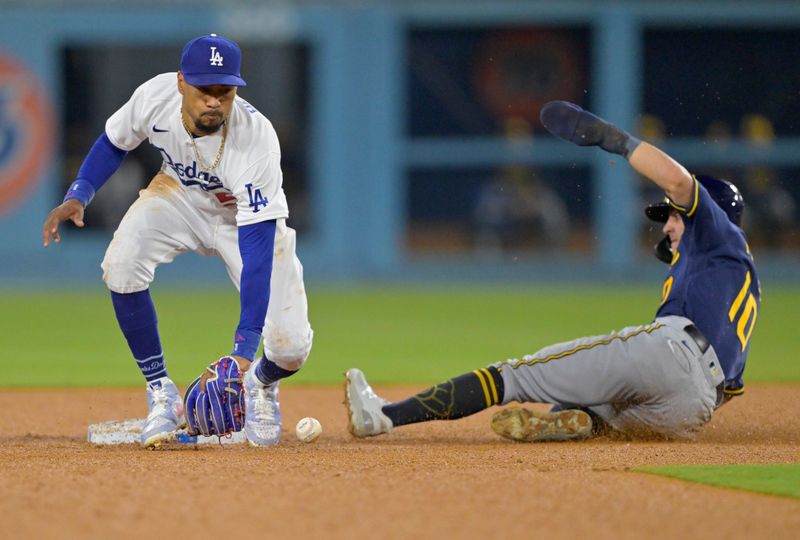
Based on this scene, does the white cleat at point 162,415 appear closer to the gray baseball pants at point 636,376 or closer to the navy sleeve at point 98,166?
the navy sleeve at point 98,166

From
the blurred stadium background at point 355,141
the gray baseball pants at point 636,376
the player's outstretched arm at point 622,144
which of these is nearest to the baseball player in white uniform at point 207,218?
the gray baseball pants at point 636,376

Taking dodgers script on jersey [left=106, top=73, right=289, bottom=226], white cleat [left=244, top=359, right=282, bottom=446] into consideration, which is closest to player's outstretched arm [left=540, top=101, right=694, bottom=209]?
dodgers script on jersey [left=106, top=73, right=289, bottom=226]

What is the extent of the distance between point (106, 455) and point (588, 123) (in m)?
2.32

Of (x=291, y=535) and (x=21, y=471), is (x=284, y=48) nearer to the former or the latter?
(x=21, y=471)

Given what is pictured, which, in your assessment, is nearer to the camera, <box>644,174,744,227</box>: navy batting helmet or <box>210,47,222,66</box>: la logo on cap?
<box>210,47,222,66</box>: la logo on cap

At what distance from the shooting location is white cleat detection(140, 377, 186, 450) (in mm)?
4969

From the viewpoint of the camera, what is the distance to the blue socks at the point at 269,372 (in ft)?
17.0

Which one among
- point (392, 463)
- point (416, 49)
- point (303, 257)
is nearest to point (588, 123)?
point (392, 463)

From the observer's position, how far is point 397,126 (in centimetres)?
1634

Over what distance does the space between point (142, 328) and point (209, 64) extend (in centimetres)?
122

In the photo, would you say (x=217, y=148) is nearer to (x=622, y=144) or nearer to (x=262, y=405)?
(x=262, y=405)

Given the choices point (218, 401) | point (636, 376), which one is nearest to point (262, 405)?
point (218, 401)

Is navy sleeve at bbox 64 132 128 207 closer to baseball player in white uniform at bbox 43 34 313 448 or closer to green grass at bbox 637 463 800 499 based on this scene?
baseball player in white uniform at bbox 43 34 313 448

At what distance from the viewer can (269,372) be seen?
5223 millimetres
